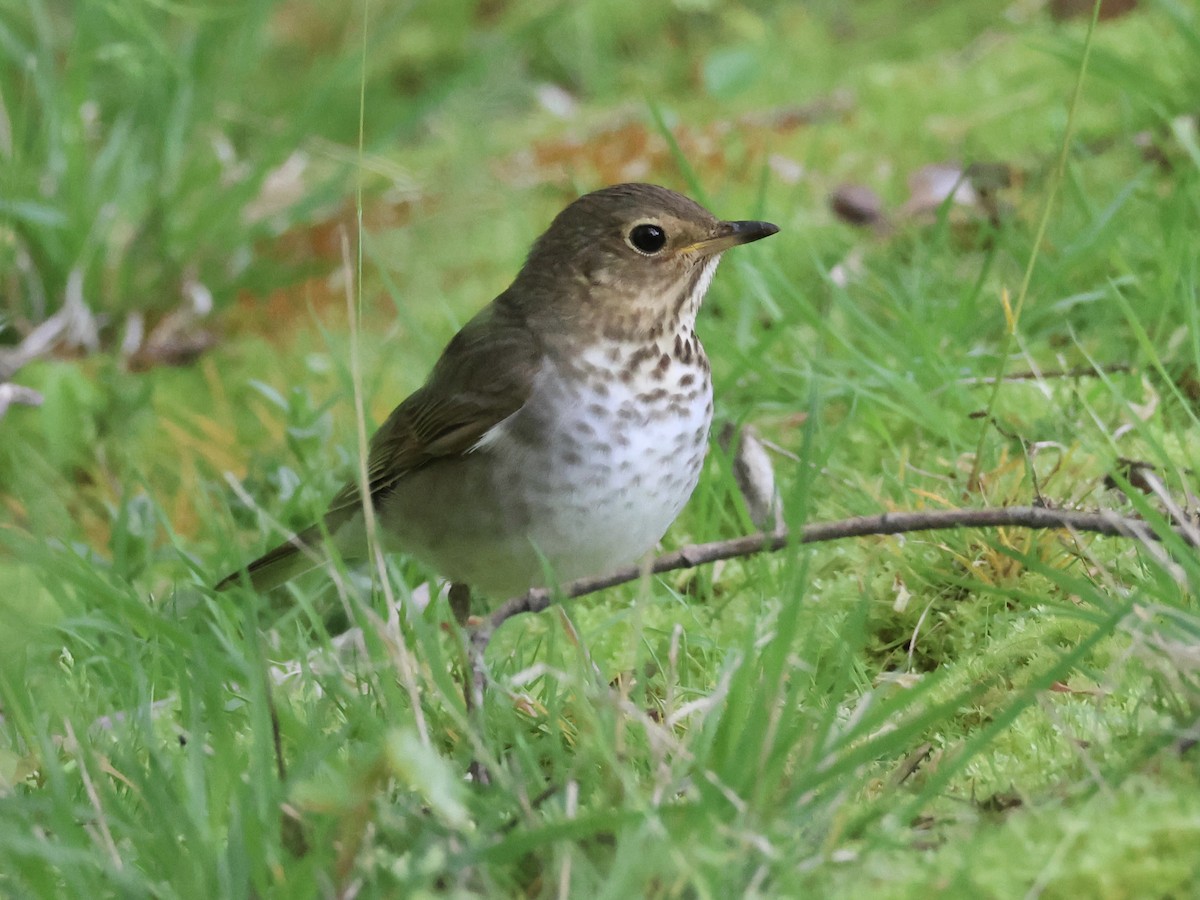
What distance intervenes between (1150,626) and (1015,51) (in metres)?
4.17

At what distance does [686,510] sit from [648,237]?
78cm

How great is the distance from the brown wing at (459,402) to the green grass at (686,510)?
9.7 inches

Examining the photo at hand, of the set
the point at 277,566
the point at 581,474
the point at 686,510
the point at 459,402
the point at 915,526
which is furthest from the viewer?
the point at 686,510

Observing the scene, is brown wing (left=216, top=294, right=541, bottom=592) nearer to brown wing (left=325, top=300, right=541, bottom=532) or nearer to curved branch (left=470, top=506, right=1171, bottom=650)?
brown wing (left=325, top=300, right=541, bottom=532)

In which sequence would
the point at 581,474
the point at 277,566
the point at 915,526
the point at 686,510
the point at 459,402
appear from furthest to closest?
the point at 686,510
the point at 277,566
the point at 459,402
the point at 581,474
the point at 915,526

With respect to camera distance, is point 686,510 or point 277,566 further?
Result: point 686,510

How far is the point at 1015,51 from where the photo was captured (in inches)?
221

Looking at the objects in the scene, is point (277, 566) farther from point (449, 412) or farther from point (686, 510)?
point (686, 510)

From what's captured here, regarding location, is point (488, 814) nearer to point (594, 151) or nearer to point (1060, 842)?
point (1060, 842)

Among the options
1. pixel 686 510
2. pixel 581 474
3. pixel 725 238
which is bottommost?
pixel 686 510

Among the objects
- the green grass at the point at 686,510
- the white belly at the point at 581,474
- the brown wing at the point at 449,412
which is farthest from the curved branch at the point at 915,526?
the brown wing at the point at 449,412

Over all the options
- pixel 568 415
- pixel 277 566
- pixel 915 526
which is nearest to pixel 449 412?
pixel 568 415

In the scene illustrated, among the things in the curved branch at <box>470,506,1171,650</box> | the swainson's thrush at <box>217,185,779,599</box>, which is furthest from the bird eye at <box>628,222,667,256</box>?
the curved branch at <box>470,506,1171,650</box>

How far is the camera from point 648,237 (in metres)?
3.02
